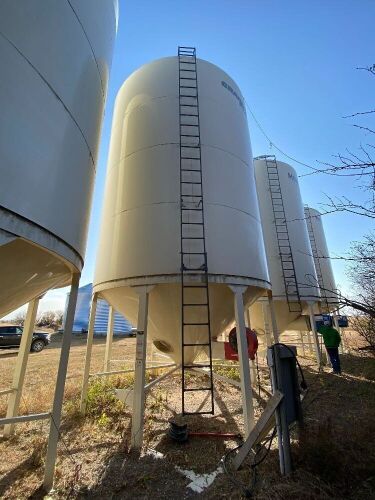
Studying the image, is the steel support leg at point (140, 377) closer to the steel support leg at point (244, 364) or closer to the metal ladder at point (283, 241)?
the steel support leg at point (244, 364)

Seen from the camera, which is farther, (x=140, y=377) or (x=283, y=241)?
(x=283, y=241)

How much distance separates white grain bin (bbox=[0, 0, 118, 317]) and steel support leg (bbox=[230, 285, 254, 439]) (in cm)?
304

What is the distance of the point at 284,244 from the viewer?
1172 centimetres

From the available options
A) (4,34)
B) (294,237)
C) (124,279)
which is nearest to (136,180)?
(124,279)

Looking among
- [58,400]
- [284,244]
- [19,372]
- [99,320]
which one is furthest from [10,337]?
[284,244]

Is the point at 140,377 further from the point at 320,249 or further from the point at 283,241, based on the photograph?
the point at 320,249

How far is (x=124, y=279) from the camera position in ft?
18.8

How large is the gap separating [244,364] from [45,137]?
4814mm

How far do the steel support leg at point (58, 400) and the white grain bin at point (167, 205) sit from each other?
1.31m

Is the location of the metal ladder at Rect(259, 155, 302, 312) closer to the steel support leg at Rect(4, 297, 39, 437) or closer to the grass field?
the grass field

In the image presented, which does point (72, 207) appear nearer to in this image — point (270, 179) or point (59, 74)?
point (59, 74)

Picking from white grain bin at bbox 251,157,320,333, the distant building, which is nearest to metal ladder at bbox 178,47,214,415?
white grain bin at bbox 251,157,320,333

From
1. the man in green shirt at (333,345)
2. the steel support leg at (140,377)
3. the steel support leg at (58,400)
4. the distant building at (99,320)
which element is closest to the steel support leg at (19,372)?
the steel support leg at (58,400)

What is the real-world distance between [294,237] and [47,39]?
10936mm
